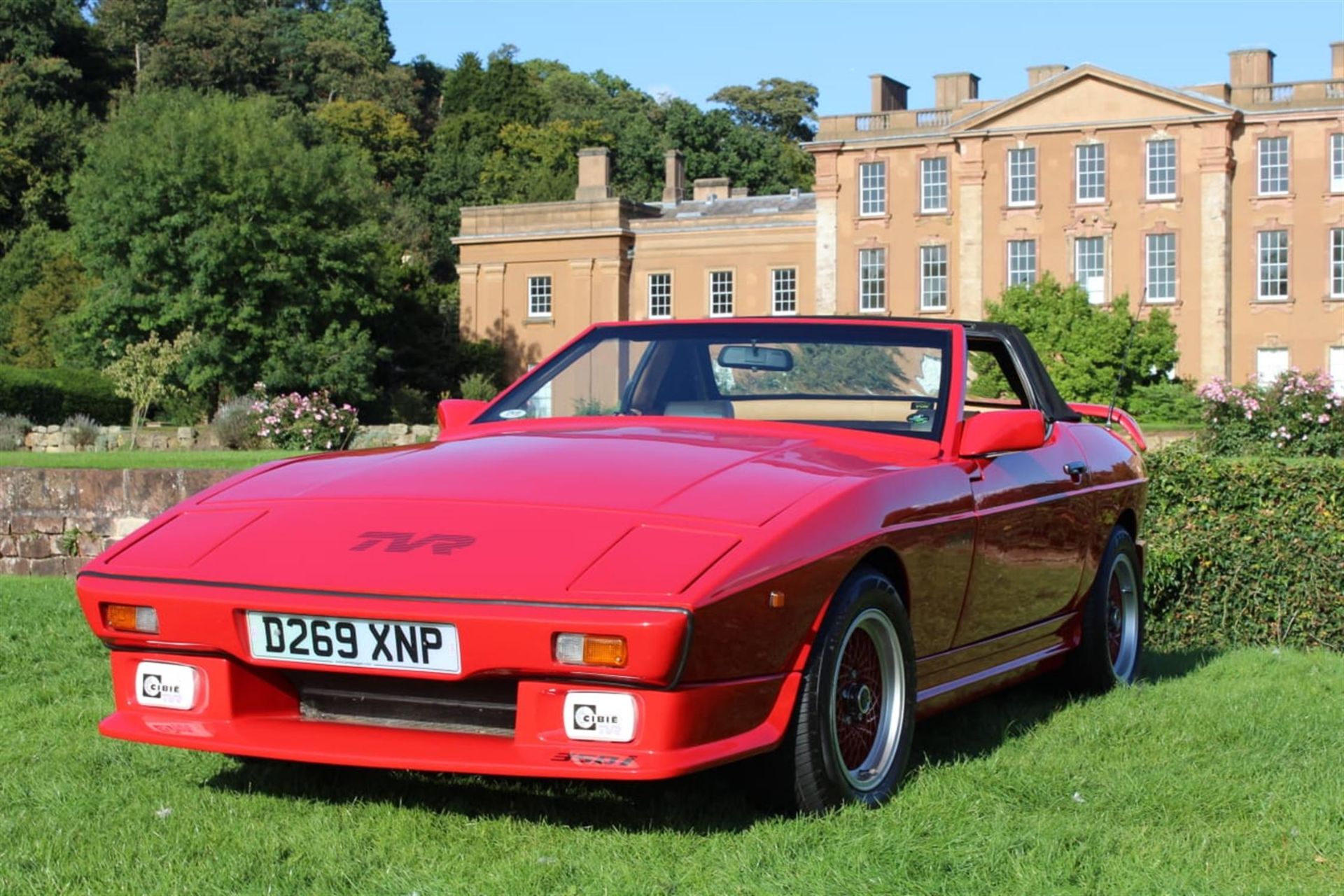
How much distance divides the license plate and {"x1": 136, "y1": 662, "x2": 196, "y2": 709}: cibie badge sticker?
0.92ft

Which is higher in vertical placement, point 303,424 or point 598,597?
point 598,597

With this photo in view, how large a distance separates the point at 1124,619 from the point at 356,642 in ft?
13.5

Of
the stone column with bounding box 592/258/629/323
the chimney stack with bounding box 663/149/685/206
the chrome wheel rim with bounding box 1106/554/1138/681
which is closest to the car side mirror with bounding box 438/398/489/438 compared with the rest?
the chrome wheel rim with bounding box 1106/554/1138/681

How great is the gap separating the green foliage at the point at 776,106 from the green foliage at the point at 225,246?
50612mm

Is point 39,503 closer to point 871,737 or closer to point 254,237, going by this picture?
point 871,737

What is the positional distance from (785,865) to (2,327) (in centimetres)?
6563

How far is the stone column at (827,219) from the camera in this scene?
64.3m

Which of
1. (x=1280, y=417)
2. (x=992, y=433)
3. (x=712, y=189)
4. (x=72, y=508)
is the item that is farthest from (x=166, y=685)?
(x=712, y=189)

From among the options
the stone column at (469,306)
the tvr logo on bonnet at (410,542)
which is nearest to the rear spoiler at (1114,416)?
the tvr logo on bonnet at (410,542)

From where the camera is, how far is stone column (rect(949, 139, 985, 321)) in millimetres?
61094

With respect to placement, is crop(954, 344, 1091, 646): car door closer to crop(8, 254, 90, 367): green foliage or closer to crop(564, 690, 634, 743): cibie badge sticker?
crop(564, 690, 634, 743): cibie badge sticker

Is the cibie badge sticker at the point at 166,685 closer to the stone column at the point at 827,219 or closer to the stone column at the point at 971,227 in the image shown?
the stone column at the point at 971,227

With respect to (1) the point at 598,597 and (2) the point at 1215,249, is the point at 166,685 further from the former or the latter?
(2) the point at 1215,249

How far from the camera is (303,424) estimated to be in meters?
30.4
